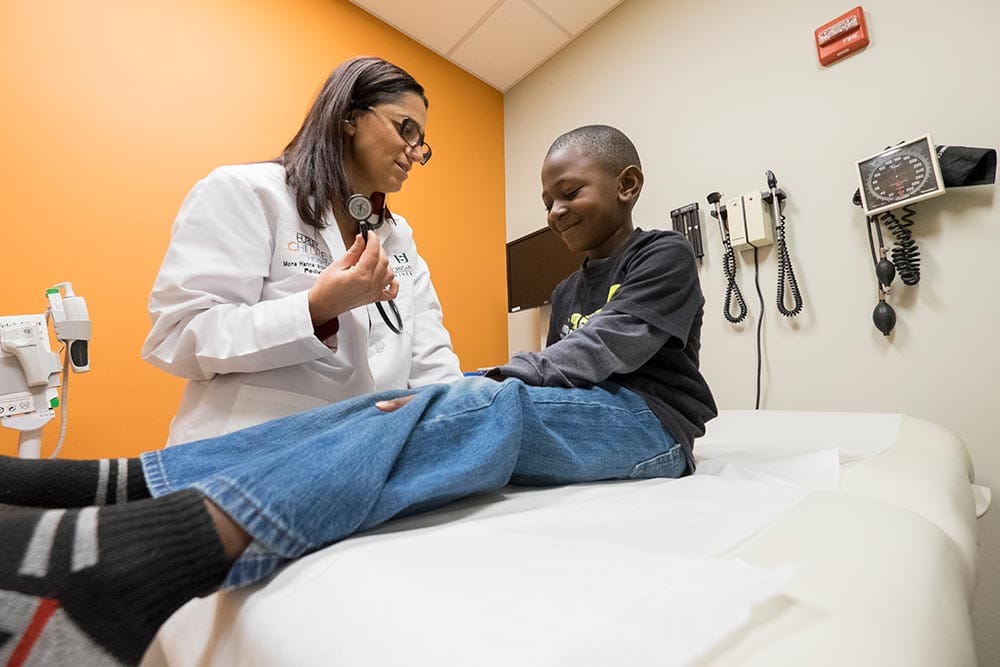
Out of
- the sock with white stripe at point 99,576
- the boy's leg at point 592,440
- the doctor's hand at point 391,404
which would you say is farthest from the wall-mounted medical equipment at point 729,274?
the sock with white stripe at point 99,576

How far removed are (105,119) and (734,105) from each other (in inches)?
83.8

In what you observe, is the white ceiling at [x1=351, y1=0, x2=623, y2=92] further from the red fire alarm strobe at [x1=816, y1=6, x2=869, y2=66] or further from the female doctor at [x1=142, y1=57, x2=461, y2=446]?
the female doctor at [x1=142, y1=57, x2=461, y2=446]

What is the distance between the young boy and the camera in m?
0.30

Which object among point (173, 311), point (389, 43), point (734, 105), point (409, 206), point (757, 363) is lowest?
point (757, 363)

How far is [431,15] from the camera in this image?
2.21 meters

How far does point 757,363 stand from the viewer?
1608 millimetres

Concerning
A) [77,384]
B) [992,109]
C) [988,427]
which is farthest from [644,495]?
[77,384]

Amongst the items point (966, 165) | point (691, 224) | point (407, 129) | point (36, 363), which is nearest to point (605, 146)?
point (407, 129)

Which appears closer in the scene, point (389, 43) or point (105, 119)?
point (105, 119)

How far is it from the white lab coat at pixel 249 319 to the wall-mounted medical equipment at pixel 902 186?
1.36 metres

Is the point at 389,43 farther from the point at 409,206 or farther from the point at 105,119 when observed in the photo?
the point at 105,119

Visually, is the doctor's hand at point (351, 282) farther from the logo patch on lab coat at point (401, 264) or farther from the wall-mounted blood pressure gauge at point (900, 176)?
the wall-mounted blood pressure gauge at point (900, 176)

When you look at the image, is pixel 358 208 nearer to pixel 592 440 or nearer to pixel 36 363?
pixel 592 440

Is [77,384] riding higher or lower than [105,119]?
lower
